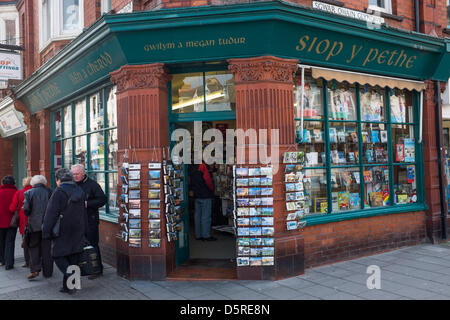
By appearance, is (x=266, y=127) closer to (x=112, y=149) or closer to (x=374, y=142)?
(x=374, y=142)

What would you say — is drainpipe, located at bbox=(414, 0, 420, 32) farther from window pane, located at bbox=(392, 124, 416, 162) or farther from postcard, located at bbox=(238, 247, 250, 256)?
postcard, located at bbox=(238, 247, 250, 256)

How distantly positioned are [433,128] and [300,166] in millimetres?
3948

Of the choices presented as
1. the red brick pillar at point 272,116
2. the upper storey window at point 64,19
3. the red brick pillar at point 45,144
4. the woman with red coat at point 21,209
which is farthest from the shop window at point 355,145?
the red brick pillar at point 45,144

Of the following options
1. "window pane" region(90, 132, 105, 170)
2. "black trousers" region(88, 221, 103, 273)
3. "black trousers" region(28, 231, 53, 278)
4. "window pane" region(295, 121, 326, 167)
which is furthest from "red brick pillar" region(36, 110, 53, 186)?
"window pane" region(295, 121, 326, 167)

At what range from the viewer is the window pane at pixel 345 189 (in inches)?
274

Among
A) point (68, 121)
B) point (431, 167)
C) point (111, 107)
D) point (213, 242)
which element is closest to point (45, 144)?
point (68, 121)

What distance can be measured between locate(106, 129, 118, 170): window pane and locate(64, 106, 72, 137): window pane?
2.25m

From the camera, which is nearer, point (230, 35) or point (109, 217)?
point (230, 35)

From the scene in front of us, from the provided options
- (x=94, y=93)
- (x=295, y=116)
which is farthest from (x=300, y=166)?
(x=94, y=93)

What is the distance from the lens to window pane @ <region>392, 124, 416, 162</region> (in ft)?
25.9

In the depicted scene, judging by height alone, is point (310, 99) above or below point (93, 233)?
above

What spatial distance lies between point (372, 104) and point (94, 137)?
5.70m

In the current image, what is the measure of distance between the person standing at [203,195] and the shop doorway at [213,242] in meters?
0.22

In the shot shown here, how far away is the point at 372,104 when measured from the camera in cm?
759
